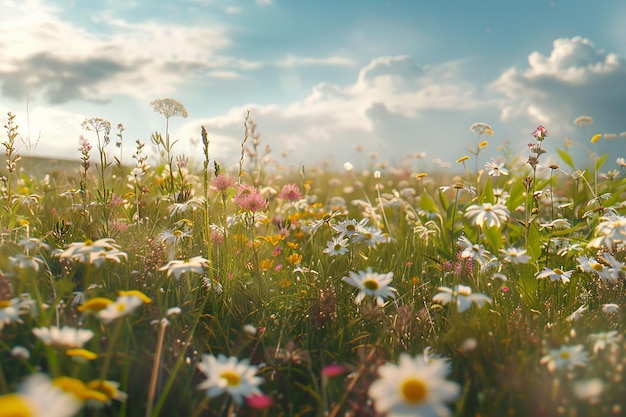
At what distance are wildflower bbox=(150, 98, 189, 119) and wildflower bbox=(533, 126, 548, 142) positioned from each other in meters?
2.07

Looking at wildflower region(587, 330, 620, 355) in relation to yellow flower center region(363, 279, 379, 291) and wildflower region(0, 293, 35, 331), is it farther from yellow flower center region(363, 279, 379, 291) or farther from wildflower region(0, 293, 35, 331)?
wildflower region(0, 293, 35, 331)

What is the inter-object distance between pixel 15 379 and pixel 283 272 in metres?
1.58

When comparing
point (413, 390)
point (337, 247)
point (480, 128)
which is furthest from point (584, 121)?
point (413, 390)

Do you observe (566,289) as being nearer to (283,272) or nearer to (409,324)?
(409,324)

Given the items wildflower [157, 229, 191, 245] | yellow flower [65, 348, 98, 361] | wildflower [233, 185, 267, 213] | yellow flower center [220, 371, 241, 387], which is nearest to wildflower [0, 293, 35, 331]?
yellow flower [65, 348, 98, 361]

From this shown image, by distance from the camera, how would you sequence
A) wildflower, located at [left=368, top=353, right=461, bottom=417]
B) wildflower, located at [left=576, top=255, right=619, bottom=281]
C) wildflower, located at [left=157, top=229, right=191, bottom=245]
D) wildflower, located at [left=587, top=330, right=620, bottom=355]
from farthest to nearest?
1. wildflower, located at [left=157, top=229, right=191, bottom=245]
2. wildflower, located at [left=576, top=255, right=619, bottom=281]
3. wildflower, located at [left=587, top=330, right=620, bottom=355]
4. wildflower, located at [left=368, top=353, right=461, bottom=417]

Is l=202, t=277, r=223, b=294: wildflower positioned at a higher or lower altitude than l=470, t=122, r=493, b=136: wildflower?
lower

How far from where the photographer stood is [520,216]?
4.73 metres

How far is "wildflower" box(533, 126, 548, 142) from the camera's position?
Result: 2949 mm

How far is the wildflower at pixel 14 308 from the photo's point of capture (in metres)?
1.55

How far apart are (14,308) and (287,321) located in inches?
41.4

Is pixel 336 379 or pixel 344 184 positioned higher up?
pixel 344 184

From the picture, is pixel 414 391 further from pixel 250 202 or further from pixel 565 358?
pixel 250 202

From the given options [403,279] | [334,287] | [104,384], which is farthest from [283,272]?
[104,384]
